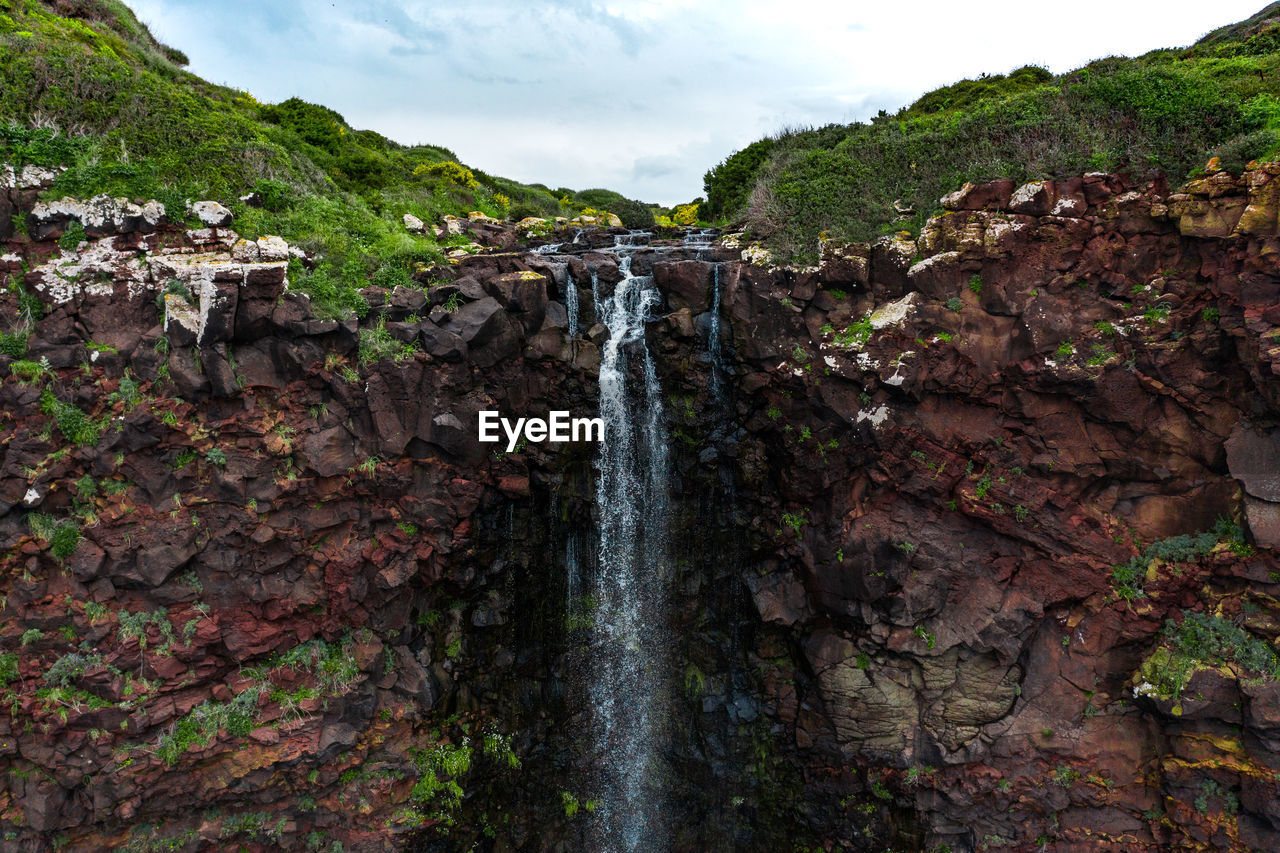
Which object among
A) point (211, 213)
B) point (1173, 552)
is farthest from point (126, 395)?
point (1173, 552)

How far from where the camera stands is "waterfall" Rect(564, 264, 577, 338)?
51.5 feet

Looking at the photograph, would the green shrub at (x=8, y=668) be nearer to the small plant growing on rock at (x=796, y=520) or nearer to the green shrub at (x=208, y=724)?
the green shrub at (x=208, y=724)

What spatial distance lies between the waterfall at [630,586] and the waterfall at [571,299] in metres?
0.64

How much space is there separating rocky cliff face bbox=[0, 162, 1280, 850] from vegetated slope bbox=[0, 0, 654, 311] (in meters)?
0.90

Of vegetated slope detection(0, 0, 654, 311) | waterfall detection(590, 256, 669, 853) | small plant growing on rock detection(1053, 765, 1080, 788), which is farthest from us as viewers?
waterfall detection(590, 256, 669, 853)

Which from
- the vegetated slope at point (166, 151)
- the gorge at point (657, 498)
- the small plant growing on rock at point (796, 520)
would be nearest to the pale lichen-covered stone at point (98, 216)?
the gorge at point (657, 498)

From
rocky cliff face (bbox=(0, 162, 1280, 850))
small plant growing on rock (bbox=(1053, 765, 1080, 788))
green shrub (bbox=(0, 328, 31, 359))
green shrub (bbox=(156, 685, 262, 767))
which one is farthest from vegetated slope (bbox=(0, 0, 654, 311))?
small plant growing on rock (bbox=(1053, 765, 1080, 788))

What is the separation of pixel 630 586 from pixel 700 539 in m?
2.28

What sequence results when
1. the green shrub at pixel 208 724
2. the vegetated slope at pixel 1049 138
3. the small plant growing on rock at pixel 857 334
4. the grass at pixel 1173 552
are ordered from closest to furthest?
the grass at pixel 1173 552 < the green shrub at pixel 208 724 < the vegetated slope at pixel 1049 138 < the small plant growing on rock at pixel 857 334

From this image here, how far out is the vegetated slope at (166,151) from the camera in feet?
43.3

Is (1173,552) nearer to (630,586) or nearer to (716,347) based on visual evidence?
(716,347)

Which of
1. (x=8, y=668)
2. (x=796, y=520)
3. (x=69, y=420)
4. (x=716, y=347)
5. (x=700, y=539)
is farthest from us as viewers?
(x=700, y=539)

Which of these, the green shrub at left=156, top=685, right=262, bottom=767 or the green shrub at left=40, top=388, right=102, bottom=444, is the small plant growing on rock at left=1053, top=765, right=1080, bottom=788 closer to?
the green shrub at left=156, top=685, right=262, bottom=767

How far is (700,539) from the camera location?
16344 mm
